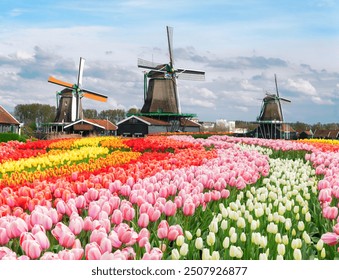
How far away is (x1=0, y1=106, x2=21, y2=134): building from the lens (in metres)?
54.0

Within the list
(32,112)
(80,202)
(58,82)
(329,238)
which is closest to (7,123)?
(58,82)

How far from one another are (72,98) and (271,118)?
27752 millimetres

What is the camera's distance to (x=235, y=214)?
4723mm

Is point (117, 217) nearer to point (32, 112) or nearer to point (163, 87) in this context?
point (163, 87)

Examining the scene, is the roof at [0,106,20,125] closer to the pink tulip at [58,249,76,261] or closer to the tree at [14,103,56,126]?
the tree at [14,103,56,126]

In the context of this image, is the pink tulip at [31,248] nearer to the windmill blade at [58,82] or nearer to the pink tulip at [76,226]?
the pink tulip at [76,226]

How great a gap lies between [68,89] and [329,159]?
57.8 meters

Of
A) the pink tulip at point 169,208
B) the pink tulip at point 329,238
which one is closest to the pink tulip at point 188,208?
the pink tulip at point 169,208

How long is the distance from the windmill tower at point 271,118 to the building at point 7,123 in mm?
32659

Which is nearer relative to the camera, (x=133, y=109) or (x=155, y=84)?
(x=155, y=84)

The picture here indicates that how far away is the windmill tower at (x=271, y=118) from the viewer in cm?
6612

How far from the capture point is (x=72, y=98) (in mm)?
62594
